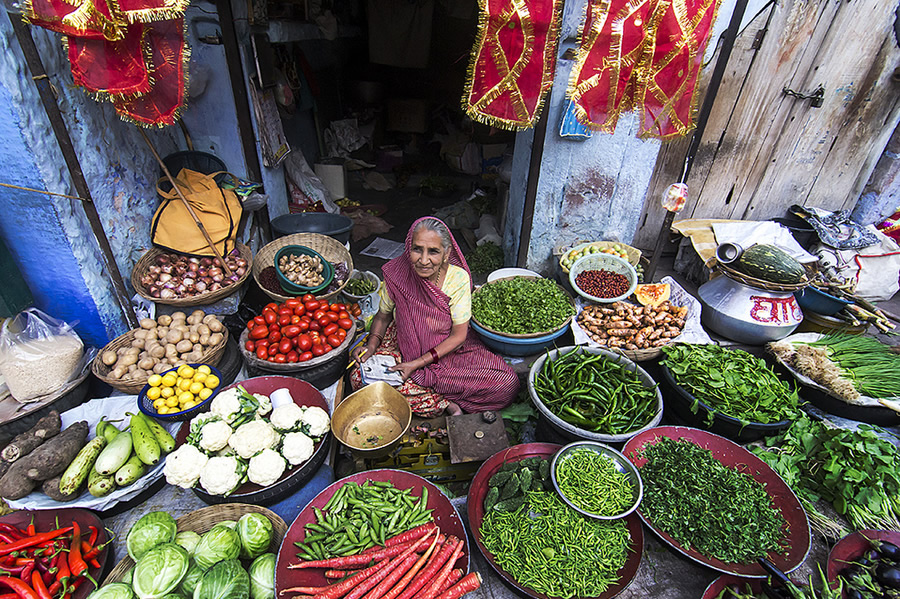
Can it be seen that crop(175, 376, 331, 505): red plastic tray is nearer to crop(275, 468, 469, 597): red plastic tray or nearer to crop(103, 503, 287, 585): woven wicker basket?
crop(103, 503, 287, 585): woven wicker basket

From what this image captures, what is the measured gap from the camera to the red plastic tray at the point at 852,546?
221 centimetres

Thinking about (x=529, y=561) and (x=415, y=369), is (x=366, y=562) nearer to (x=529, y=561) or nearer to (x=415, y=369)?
(x=529, y=561)

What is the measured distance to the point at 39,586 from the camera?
193 centimetres

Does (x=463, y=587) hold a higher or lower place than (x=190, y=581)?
higher

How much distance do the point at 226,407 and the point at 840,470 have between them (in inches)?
161

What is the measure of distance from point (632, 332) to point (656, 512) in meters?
1.91

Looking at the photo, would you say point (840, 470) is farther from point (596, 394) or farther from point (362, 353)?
point (362, 353)

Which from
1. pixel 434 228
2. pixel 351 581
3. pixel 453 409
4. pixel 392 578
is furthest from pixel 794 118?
pixel 351 581

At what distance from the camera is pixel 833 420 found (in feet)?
10.8

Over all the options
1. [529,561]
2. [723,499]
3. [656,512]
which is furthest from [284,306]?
[723,499]

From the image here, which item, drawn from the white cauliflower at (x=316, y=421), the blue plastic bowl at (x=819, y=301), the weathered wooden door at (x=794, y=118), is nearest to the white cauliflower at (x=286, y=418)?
the white cauliflower at (x=316, y=421)

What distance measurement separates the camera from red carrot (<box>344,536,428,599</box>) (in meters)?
1.94

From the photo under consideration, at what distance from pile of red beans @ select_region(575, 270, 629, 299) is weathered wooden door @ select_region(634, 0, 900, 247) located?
1.40m

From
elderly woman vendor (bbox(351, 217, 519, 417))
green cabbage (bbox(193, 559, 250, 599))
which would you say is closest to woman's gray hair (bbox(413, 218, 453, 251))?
elderly woman vendor (bbox(351, 217, 519, 417))
